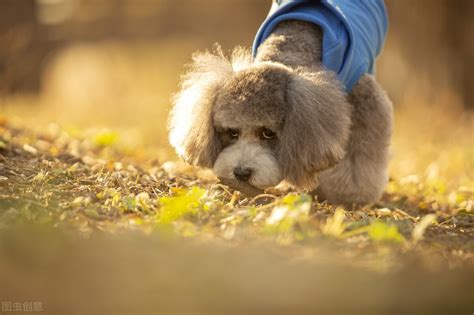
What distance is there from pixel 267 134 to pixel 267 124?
0.11 m

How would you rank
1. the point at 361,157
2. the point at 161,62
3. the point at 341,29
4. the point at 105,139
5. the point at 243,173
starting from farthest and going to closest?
the point at 161,62
the point at 105,139
the point at 361,157
the point at 341,29
the point at 243,173

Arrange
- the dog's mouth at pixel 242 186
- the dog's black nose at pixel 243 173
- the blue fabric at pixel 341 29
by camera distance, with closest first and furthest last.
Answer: the dog's black nose at pixel 243 173
the dog's mouth at pixel 242 186
the blue fabric at pixel 341 29

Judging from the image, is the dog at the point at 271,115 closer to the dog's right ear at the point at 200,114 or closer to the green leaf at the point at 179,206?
the dog's right ear at the point at 200,114

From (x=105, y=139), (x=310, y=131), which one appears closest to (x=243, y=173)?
(x=310, y=131)

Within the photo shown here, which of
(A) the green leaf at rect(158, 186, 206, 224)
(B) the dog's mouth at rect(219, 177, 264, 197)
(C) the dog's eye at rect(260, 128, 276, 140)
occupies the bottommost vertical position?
(A) the green leaf at rect(158, 186, 206, 224)

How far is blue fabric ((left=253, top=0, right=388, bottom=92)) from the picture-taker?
4434 millimetres

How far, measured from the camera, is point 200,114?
4117 millimetres

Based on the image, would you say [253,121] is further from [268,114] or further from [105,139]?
[105,139]

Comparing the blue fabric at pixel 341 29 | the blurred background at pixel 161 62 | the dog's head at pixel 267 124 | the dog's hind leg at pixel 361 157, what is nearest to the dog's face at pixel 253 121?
the dog's head at pixel 267 124

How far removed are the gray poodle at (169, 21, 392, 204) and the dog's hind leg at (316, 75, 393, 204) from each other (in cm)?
5

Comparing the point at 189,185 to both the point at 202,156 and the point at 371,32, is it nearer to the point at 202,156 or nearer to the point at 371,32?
the point at 202,156

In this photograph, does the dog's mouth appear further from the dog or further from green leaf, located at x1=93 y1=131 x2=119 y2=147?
green leaf, located at x1=93 y1=131 x2=119 y2=147

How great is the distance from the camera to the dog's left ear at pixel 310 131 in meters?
3.87

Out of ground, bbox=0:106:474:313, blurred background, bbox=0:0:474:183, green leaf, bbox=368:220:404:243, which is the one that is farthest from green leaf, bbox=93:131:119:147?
green leaf, bbox=368:220:404:243
